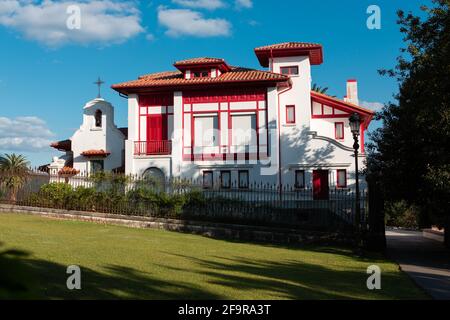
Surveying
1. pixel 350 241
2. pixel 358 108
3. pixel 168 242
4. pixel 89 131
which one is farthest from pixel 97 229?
pixel 358 108

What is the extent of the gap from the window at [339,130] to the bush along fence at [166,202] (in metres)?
11.3

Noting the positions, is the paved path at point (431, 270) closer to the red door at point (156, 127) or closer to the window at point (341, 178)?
the window at point (341, 178)

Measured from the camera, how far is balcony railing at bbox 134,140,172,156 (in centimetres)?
3047

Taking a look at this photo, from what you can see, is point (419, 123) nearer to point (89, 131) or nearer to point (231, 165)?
point (231, 165)

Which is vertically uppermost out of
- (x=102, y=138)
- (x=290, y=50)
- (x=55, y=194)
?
(x=290, y=50)

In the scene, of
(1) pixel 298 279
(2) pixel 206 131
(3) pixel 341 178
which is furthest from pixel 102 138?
(1) pixel 298 279

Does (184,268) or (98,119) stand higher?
(98,119)

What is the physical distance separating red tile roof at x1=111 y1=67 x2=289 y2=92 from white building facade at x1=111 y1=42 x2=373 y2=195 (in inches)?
2.5

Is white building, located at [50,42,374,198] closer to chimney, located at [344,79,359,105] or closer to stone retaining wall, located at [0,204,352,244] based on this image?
chimney, located at [344,79,359,105]

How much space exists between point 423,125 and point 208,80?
17.5 metres

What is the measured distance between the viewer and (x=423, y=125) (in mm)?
14617

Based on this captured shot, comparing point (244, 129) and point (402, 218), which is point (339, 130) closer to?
point (244, 129)

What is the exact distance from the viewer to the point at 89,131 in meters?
32.6

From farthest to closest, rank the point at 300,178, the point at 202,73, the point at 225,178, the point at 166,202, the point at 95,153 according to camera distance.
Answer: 1. the point at 95,153
2. the point at 202,73
3. the point at 225,178
4. the point at 300,178
5. the point at 166,202
